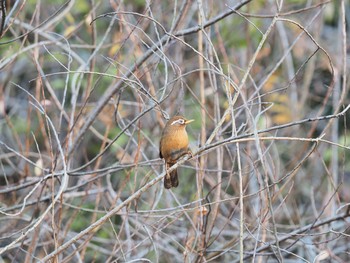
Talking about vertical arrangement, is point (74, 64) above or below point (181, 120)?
below

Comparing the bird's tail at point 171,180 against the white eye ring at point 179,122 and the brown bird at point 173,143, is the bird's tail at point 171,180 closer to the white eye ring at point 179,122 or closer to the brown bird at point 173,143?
the brown bird at point 173,143

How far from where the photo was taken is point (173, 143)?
4293mm

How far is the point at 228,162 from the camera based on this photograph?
6078mm

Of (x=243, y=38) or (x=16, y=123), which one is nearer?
(x=243, y=38)

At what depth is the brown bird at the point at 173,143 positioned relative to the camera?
4289 millimetres

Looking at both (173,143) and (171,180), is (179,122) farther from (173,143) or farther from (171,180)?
(171,180)

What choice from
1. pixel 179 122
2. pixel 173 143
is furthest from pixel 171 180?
pixel 179 122

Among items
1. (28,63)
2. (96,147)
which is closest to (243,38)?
(96,147)

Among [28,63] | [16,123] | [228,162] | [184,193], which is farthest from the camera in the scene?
[28,63]

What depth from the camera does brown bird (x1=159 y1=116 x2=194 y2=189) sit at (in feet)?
14.1

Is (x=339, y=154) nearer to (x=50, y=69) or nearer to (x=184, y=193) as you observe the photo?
(x=184, y=193)

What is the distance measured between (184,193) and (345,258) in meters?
1.72

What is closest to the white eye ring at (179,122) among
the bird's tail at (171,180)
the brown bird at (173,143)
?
the brown bird at (173,143)

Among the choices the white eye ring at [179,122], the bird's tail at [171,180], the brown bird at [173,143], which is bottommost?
the bird's tail at [171,180]
